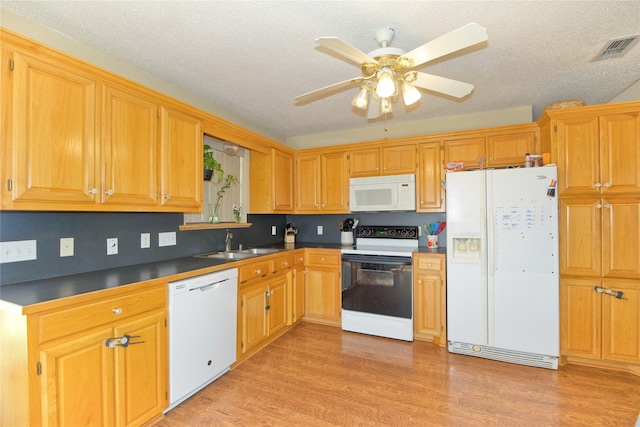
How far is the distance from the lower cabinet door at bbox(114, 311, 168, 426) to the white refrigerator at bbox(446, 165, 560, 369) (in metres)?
2.42

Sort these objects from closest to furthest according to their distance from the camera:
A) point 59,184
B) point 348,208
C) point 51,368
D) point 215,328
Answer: point 51,368, point 59,184, point 215,328, point 348,208

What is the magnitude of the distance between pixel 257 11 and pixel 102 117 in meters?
1.11

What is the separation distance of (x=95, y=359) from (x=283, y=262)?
182cm

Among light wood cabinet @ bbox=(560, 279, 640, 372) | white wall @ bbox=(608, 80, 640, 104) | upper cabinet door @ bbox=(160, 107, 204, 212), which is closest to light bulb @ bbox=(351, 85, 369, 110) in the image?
upper cabinet door @ bbox=(160, 107, 204, 212)

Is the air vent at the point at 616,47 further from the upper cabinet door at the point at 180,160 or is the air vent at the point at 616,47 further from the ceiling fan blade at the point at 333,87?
the upper cabinet door at the point at 180,160

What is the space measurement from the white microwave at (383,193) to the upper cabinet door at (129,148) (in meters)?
2.20

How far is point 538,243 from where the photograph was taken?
2.50 meters

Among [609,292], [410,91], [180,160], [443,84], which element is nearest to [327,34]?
[410,91]

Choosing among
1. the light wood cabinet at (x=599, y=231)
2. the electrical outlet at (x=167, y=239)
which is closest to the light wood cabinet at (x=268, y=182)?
the electrical outlet at (x=167, y=239)

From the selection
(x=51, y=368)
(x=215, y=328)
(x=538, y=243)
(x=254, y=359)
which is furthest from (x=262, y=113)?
(x=538, y=243)

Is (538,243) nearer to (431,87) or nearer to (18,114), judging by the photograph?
(431,87)

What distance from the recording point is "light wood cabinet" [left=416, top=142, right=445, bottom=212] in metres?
3.25

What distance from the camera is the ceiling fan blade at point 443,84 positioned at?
5.82 ft

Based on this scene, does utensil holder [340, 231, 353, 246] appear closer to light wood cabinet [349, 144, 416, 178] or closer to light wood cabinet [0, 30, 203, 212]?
light wood cabinet [349, 144, 416, 178]
